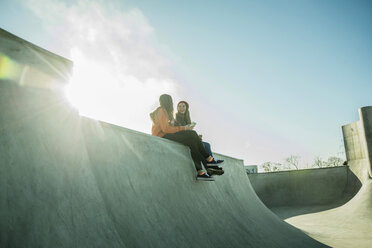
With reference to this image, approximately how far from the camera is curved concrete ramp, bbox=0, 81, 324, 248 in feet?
4.71

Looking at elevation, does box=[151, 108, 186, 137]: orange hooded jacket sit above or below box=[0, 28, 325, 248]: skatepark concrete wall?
above

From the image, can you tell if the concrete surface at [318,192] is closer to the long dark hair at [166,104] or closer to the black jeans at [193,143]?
the black jeans at [193,143]

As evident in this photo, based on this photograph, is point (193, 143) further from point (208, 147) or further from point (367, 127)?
point (367, 127)

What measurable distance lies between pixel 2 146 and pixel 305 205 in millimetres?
14911

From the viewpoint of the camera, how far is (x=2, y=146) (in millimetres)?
1433

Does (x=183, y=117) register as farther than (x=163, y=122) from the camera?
Yes

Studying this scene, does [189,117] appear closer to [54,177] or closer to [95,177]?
[95,177]

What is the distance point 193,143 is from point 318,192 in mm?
12426

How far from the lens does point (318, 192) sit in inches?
525

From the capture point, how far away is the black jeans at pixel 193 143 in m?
4.39

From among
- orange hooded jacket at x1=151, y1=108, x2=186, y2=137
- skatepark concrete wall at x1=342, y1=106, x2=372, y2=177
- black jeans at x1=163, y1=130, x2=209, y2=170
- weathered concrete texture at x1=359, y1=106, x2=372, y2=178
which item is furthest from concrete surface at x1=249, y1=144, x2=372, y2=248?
orange hooded jacket at x1=151, y1=108, x2=186, y2=137

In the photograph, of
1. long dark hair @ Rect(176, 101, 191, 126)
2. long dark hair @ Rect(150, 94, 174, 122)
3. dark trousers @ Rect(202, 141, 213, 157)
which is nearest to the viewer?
long dark hair @ Rect(150, 94, 174, 122)

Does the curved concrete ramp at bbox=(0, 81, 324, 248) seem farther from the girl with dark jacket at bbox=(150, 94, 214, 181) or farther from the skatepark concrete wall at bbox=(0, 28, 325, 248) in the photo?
the girl with dark jacket at bbox=(150, 94, 214, 181)

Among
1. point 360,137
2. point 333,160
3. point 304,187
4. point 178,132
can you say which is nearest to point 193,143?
point 178,132
